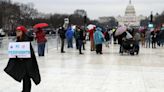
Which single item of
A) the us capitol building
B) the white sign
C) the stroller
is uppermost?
the us capitol building

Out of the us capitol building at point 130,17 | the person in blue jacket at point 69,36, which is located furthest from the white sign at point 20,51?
the us capitol building at point 130,17

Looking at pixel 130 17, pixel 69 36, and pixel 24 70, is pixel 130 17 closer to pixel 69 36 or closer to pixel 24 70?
pixel 69 36

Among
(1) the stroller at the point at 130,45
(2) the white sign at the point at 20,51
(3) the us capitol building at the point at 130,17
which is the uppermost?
(3) the us capitol building at the point at 130,17

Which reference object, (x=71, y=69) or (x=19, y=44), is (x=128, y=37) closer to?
(x=71, y=69)

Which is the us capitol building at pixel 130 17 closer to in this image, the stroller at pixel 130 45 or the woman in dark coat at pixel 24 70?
the stroller at pixel 130 45

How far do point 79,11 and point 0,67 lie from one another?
140 metres

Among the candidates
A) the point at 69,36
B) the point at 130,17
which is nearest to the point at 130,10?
the point at 130,17

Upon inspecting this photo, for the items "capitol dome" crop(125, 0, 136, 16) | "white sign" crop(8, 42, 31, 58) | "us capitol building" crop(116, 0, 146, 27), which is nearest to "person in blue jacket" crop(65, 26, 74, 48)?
"white sign" crop(8, 42, 31, 58)

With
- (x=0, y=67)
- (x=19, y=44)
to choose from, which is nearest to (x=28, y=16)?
(x=0, y=67)

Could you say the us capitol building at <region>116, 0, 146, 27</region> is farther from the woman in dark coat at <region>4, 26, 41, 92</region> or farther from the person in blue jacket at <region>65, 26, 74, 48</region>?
the woman in dark coat at <region>4, 26, 41, 92</region>

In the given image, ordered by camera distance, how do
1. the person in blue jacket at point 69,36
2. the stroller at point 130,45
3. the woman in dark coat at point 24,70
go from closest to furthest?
the woman in dark coat at point 24,70, the stroller at point 130,45, the person in blue jacket at point 69,36

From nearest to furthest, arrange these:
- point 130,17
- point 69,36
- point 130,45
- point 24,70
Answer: point 24,70
point 130,45
point 69,36
point 130,17


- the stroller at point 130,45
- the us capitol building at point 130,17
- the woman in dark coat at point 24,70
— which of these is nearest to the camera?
the woman in dark coat at point 24,70

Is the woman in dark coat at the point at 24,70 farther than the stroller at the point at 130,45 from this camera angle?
No
